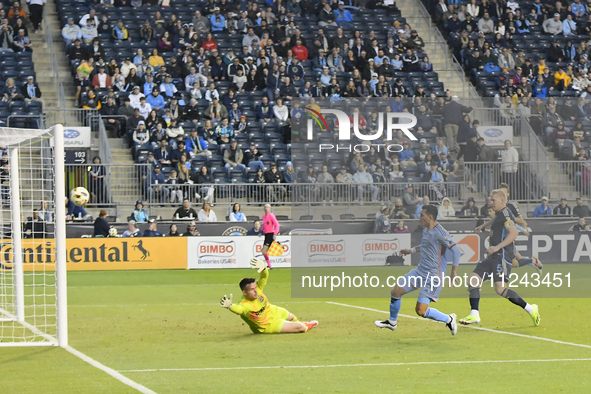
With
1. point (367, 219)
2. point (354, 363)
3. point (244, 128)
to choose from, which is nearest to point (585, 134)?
point (367, 219)

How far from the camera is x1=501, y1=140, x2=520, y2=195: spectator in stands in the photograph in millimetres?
24750

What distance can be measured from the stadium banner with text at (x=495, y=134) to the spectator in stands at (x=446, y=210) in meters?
2.25

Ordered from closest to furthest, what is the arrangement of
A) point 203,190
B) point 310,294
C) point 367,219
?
point 310,294 → point 367,219 → point 203,190

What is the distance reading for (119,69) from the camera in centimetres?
3216

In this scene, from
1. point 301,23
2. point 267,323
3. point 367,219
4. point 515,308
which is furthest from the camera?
point 301,23

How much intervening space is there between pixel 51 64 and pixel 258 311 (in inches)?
936

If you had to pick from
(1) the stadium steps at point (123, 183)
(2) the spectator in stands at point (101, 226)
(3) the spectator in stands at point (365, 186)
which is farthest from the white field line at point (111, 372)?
(1) the stadium steps at point (123, 183)

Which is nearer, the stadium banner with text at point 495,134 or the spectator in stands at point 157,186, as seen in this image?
the stadium banner with text at point 495,134

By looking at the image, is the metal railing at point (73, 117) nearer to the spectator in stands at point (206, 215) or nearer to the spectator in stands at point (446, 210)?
the spectator in stands at point (206, 215)

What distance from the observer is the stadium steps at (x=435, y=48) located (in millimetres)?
37219

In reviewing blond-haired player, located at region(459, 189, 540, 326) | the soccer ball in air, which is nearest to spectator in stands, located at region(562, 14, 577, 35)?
the soccer ball in air

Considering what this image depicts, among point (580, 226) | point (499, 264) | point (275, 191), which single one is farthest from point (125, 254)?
point (499, 264)

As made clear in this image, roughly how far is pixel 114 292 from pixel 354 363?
10.6m

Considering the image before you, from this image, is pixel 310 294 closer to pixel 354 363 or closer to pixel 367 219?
pixel 367 219
